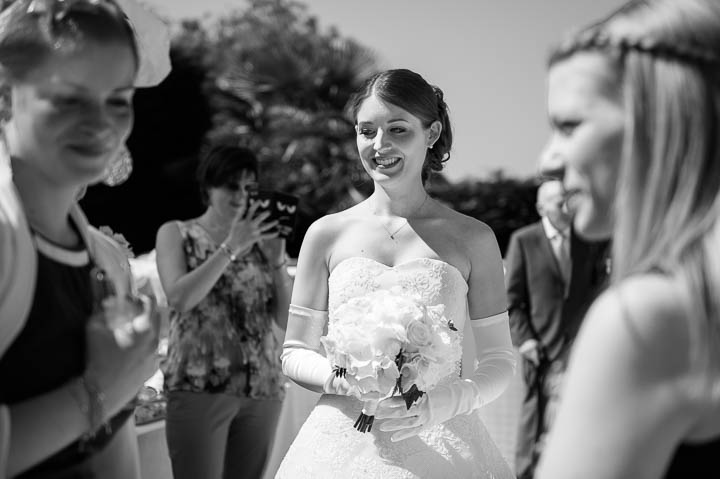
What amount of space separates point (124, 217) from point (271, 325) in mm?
14748

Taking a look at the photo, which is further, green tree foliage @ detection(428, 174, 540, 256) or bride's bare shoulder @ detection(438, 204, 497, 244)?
green tree foliage @ detection(428, 174, 540, 256)

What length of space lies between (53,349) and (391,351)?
1429mm

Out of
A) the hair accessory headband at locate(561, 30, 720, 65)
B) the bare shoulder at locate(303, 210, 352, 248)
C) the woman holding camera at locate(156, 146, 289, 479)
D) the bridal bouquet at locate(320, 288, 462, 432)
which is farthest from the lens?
the woman holding camera at locate(156, 146, 289, 479)

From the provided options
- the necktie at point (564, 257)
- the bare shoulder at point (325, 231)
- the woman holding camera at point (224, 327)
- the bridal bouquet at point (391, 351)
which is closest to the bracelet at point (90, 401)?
the bridal bouquet at point (391, 351)

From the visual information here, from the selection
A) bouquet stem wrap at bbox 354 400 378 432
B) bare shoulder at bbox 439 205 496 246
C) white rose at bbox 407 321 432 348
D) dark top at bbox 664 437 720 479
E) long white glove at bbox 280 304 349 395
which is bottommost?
bouquet stem wrap at bbox 354 400 378 432

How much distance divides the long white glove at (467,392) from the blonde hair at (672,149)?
154cm

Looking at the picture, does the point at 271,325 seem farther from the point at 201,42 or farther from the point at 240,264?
the point at 201,42

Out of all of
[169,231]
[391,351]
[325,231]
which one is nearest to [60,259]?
[391,351]

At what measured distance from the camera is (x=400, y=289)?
9.65ft

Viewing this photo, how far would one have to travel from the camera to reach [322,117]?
67.1 feet

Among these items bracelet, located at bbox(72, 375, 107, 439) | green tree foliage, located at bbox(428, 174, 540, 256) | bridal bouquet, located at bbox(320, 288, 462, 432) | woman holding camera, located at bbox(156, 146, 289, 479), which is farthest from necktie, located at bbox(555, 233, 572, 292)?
green tree foliage, located at bbox(428, 174, 540, 256)

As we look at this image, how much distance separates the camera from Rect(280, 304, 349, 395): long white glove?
2.99 m

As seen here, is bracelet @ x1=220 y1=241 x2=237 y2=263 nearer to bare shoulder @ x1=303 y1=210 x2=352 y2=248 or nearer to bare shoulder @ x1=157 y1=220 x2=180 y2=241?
bare shoulder @ x1=157 y1=220 x2=180 y2=241

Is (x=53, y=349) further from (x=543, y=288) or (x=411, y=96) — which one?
(x=543, y=288)
